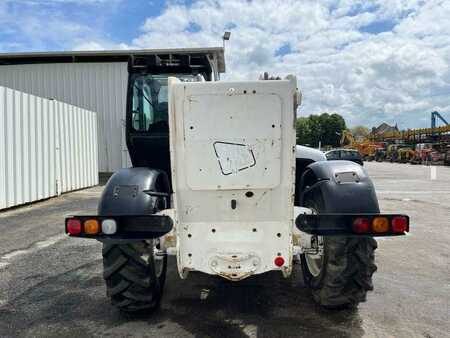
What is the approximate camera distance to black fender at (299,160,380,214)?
3.12m

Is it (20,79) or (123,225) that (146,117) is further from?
(20,79)

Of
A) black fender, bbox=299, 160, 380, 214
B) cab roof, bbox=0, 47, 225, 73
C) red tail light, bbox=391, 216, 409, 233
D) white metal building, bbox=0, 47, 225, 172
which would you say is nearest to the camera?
red tail light, bbox=391, 216, 409, 233

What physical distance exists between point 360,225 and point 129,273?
1831 mm

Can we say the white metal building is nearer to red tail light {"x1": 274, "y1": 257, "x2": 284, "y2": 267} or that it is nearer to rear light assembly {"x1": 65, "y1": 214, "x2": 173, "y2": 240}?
rear light assembly {"x1": 65, "y1": 214, "x2": 173, "y2": 240}

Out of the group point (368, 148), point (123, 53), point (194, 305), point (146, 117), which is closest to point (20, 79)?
point (123, 53)

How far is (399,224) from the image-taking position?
9.70 ft

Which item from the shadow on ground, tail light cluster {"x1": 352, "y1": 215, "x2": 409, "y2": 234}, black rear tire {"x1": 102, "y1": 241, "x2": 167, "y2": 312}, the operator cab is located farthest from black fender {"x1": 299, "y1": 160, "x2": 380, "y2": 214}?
the operator cab

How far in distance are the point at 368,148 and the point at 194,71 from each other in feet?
147

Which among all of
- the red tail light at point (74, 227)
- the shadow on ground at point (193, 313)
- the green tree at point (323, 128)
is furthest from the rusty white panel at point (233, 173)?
the green tree at point (323, 128)

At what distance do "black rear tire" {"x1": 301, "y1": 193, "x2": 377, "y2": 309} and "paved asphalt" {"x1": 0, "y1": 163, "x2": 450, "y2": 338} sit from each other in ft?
0.80

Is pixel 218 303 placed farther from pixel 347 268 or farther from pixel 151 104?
pixel 151 104

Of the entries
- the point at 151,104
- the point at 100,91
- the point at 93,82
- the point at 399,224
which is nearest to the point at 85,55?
the point at 93,82

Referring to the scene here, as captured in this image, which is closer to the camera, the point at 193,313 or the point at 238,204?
the point at 238,204

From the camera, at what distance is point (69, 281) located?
4504 mm
